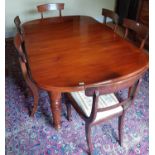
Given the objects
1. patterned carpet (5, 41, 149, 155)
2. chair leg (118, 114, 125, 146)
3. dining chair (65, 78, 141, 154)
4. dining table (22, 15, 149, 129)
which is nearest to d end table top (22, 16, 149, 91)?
dining table (22, 15, 149, 129)

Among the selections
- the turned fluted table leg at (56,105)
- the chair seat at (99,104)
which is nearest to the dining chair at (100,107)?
the chair seat at (99,104)

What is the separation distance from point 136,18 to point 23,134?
9.19ft

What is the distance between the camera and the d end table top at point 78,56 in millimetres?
1249

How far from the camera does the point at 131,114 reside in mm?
1866

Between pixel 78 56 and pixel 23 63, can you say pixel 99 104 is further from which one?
pixel 23 63

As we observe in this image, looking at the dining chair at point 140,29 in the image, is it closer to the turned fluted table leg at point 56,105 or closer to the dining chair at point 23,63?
the turned fluted table leg at point 56,105

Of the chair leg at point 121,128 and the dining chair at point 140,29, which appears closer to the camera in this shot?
the chair leg at point 121,128

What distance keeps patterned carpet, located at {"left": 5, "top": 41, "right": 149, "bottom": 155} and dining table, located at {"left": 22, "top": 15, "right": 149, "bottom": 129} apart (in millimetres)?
151

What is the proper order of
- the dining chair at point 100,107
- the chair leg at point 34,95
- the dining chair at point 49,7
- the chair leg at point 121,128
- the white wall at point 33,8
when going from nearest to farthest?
the dining chair at point 100,107
the chair leg at point 121,128
the chair leg at point 34,95
the dining chair at point 49,7
the white wall at point 33,8

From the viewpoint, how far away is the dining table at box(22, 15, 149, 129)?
122cm

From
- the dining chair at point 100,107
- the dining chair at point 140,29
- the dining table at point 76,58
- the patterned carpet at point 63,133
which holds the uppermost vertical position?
the dining chair at point 140,29

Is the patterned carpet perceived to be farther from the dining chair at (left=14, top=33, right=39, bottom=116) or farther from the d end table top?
the d end table top

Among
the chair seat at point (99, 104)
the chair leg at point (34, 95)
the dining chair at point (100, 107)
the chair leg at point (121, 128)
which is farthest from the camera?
the chair leg at point (34, 95)

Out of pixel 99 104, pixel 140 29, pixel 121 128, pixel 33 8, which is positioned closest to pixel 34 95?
pixel 99 104
